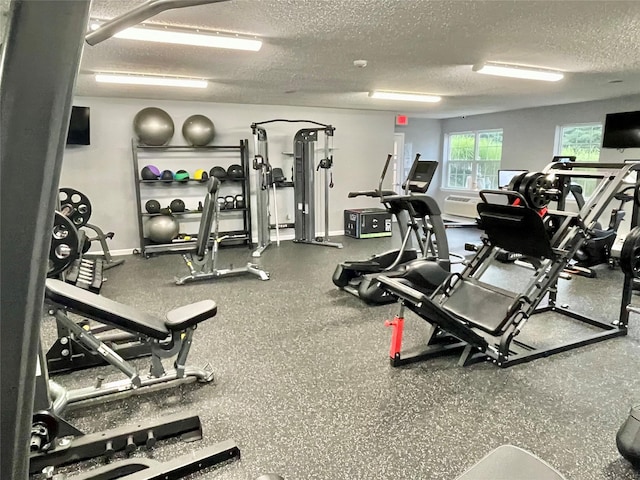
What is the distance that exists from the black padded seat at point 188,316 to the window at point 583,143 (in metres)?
7.49

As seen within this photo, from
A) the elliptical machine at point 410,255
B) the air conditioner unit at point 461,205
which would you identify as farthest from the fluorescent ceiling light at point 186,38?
the air conditioner unit at point 461,205

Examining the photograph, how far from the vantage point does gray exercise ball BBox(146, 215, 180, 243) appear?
6371mm

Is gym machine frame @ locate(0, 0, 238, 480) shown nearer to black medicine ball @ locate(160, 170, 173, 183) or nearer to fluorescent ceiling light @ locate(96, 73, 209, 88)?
fluorescent ceiling light @ locate(96, 73, 209, 88)

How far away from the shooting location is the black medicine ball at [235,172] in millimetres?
6933

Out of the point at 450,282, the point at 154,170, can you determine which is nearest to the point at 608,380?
the point at 450,282

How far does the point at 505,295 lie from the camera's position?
10.4 feet

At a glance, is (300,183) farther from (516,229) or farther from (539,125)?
(539,125)

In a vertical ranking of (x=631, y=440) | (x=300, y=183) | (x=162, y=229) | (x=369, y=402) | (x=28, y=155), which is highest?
(x=28, y=155)

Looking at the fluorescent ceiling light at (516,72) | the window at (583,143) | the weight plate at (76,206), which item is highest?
the fluorescent ceiling light at (516,72)

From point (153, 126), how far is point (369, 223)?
3872mm

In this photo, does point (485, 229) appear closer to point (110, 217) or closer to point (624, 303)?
point (624, 303)

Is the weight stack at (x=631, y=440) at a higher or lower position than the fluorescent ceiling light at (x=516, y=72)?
lower

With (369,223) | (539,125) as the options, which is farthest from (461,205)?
(369,223)

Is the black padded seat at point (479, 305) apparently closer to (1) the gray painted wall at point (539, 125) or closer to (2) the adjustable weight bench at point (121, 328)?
(2) the adjustable weight bench at point (121, 328)
